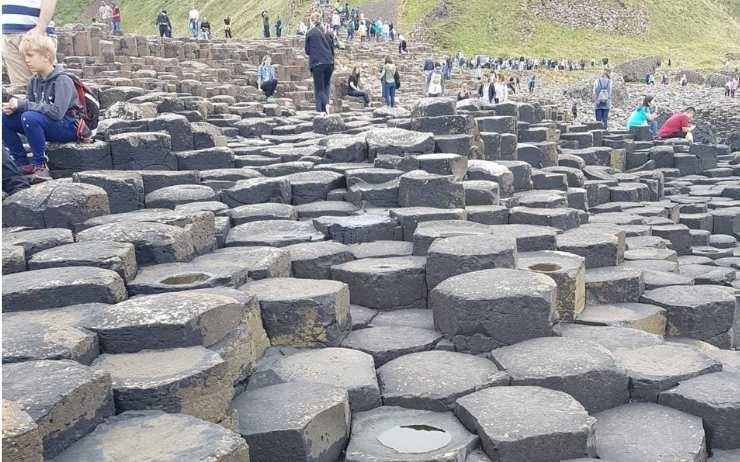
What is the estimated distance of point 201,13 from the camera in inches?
2766

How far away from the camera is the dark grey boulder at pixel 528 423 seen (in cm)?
337

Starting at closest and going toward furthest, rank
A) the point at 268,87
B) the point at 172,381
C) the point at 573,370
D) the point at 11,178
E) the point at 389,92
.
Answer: the point at 172,381 → the point at 573,370 → the point at 11,178 → the point at 268,87 → the point at 389,92

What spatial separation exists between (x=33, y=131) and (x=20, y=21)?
1703mm

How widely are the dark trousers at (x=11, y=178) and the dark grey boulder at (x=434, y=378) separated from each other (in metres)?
4.05

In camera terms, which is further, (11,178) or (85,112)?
(85,112)

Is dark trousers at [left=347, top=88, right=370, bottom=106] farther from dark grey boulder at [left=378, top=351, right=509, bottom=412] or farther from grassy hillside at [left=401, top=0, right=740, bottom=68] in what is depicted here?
grassy hillside at [left=401, top=0, right=740, bottom=68]

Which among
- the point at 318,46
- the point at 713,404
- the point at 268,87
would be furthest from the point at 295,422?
the point at 268,87

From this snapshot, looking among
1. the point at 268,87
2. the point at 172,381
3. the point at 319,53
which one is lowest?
the point at 172,381

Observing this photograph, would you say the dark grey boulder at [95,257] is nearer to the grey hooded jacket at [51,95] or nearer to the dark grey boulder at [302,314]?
the dark grey boulder at [302,314]

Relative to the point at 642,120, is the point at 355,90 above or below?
above

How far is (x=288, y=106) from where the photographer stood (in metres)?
15.6

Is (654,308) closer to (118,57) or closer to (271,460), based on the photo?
(271,460)

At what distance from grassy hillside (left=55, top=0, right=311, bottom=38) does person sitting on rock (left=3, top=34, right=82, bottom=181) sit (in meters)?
42.8

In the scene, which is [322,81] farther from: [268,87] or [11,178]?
[11,178]
